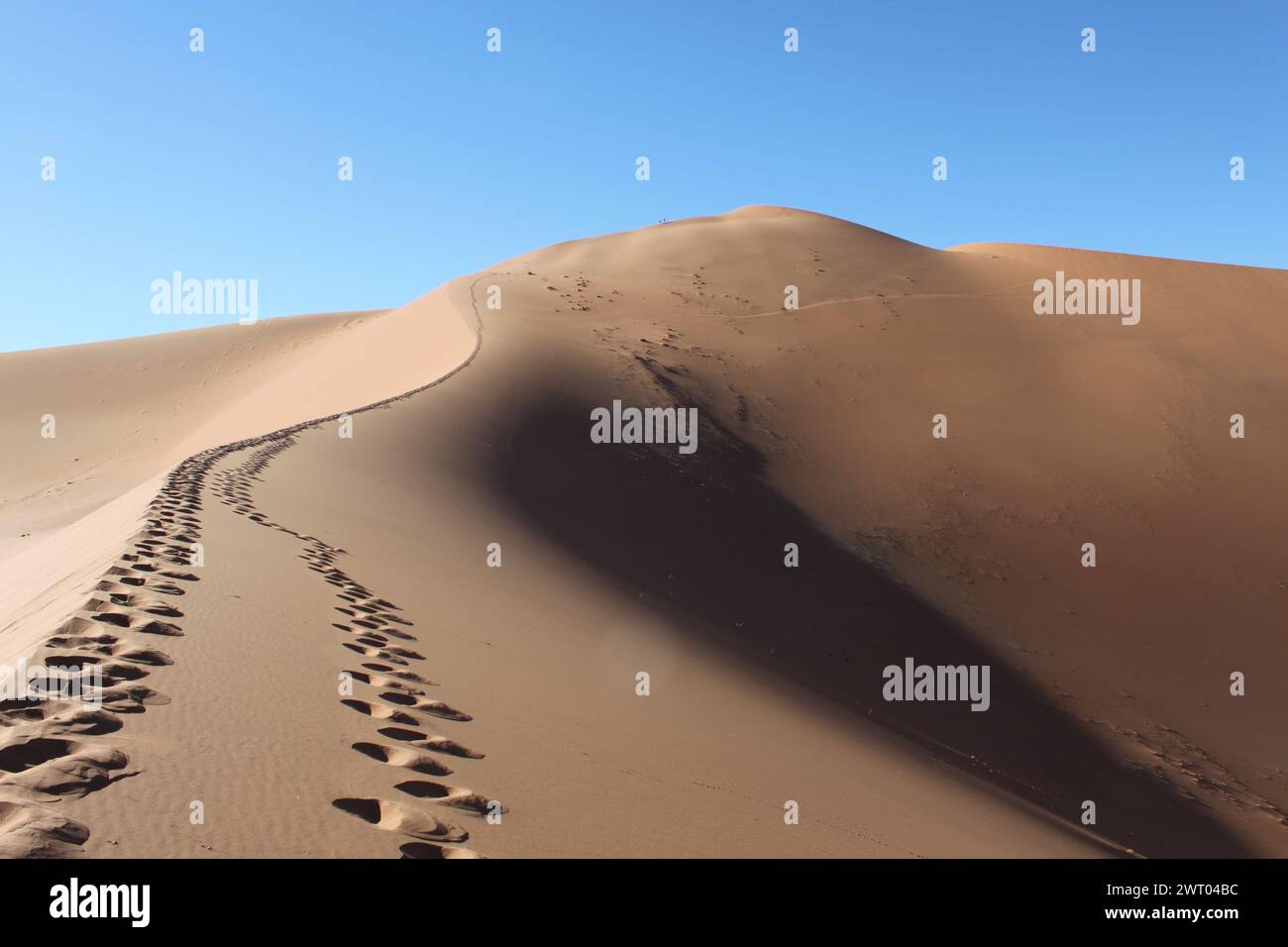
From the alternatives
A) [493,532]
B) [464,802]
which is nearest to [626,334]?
[493,532]

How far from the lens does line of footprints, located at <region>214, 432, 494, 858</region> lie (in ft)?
8.78

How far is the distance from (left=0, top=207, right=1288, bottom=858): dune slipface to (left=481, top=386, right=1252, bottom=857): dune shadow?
2.9 inches

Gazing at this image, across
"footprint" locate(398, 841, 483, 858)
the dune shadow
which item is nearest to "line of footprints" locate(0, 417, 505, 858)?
"footprint" locate(398, 841, 483, 858)

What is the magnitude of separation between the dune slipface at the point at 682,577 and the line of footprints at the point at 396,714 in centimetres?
2

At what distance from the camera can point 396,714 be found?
3641mm

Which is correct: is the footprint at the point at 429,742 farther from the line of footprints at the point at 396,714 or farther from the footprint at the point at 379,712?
the footprint at the point at 379,712

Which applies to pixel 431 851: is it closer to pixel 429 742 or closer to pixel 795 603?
pixel 429 742

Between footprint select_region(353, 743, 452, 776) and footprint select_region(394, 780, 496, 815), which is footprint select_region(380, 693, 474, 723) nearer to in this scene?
footprint select_region(353, 743, 452, 776)

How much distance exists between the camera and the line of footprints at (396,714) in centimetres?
268

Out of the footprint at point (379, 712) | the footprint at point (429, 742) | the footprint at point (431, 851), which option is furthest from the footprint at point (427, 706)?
the footprint at point (431, 851)

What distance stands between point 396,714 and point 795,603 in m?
8.36
